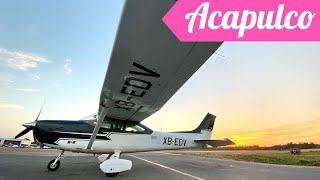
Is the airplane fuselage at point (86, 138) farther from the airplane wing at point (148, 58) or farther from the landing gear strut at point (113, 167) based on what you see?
the airplane wing at point (148, 58)

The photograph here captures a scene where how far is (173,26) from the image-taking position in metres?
3.19

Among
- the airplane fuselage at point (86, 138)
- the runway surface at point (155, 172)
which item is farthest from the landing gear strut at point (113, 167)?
the airplane fuselage at point (86, 138)

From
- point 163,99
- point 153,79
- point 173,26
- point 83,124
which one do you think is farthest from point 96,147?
point 173,26

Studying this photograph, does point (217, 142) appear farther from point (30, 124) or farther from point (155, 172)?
point (30, 124)

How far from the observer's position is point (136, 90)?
5.89m

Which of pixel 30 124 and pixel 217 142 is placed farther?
pixel 217 142

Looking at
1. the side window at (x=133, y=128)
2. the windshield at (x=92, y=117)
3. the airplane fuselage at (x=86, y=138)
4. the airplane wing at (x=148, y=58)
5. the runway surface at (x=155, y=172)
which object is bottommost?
the runway surface at (x=155, y=172)

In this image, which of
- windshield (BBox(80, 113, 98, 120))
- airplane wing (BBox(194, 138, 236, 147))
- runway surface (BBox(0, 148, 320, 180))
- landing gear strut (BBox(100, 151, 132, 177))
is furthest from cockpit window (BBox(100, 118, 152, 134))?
airplane wing (BBox(194, 138, 236, 147))

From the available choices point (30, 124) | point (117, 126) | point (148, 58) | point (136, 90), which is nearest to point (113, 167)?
point (117, 126)

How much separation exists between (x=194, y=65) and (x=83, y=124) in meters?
5.57

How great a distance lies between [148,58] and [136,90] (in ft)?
6.25

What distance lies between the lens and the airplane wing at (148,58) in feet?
9.63

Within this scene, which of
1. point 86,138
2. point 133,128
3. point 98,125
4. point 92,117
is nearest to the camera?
point 98,125

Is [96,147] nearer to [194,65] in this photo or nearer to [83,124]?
[83,124]
